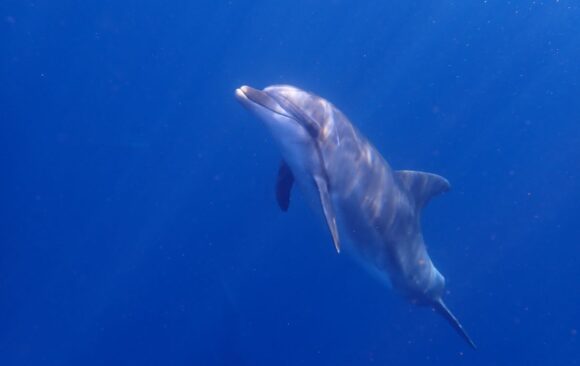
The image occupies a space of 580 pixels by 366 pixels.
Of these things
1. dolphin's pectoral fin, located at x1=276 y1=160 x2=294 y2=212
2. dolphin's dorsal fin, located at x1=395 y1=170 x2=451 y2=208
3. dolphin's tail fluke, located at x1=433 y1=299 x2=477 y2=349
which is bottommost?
dolphin's tail fluke, located at x1=433 y1=299 x2=477 y2=349

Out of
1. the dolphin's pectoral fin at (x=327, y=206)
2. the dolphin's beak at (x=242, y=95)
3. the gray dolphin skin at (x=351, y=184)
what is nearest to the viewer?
the dolphin's beak at (x=242, y=95)

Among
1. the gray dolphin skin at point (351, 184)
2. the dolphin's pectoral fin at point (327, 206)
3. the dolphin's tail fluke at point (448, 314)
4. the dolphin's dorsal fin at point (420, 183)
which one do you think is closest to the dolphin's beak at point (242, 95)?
the gray dolphin skin at point (351, 184)

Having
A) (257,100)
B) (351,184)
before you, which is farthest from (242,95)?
(351,184)

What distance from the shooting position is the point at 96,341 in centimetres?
1340

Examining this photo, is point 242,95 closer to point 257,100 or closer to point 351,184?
point 257,100

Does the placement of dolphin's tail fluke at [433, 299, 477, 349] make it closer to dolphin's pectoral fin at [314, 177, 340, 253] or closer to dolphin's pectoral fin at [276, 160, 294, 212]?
dolphin's pectoral fin at [276, 160, 294, 212]

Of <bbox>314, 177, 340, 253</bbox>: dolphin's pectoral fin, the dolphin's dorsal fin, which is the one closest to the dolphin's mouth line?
<bbox>314, 177, 340, 253</bbox>: dolphin's pectoral fin

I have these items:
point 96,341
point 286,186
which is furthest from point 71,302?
point 286,186

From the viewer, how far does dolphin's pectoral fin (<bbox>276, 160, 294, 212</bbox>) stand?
736cm

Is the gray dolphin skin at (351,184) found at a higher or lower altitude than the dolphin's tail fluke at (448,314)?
higher

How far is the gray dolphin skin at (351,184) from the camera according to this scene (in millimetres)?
6062

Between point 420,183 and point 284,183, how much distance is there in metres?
1.91

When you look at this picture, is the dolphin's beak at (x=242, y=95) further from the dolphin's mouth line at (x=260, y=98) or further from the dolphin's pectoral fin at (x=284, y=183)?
the dolphin's pectoral fin at (x=284, y=183)

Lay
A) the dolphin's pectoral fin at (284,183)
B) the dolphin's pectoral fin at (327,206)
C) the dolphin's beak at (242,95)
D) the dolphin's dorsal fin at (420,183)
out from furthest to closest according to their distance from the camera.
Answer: the dolphin's dorsal fin at (420,183)
the dolphin's pectoral fin at (284,183)
the dolphin's pectoral fin at (327,206)
the dolphin's beak at (242,95)
